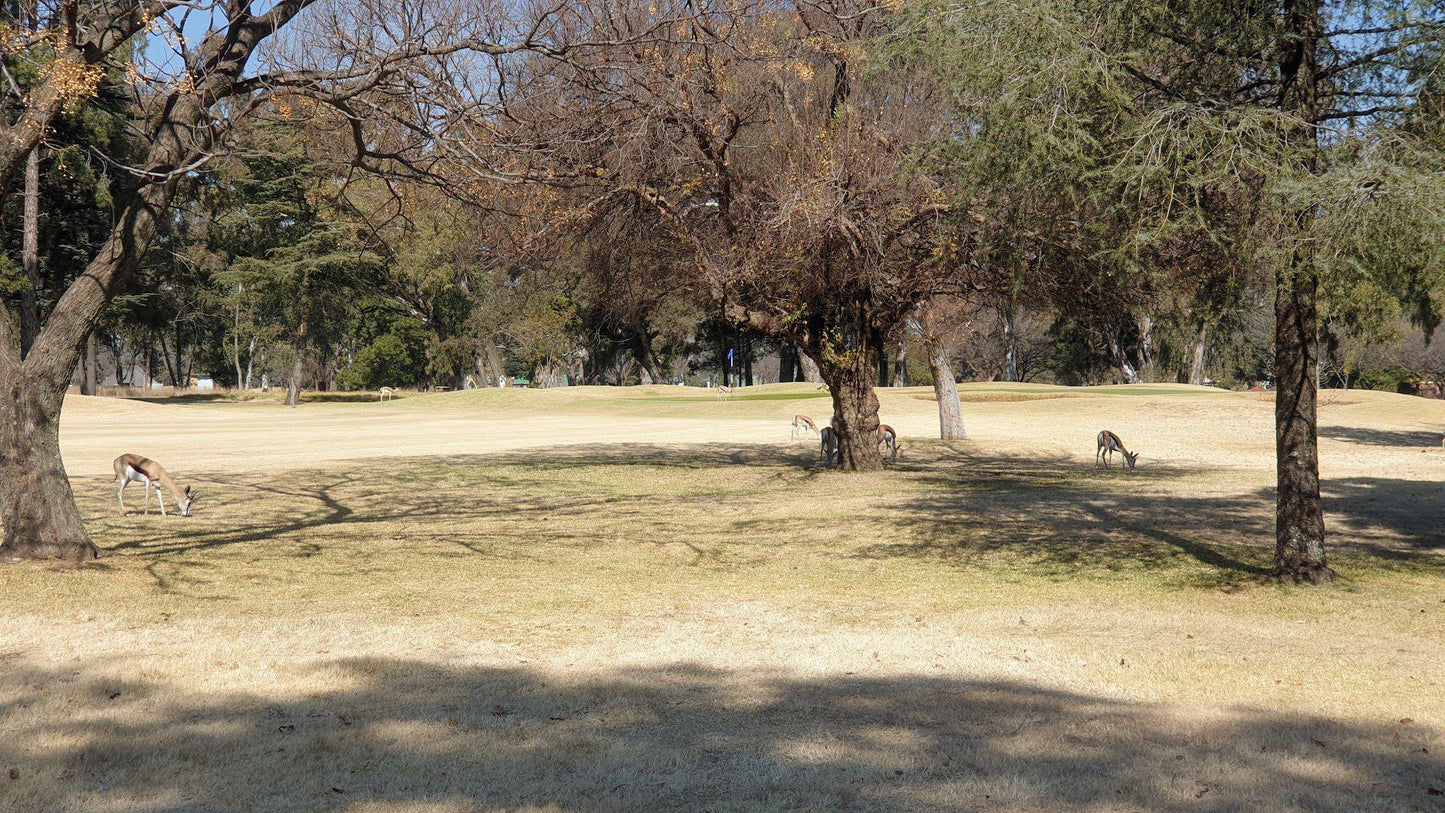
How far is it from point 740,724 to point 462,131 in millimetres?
8045

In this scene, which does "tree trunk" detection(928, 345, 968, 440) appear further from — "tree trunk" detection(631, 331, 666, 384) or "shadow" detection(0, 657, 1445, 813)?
"tree trunk" detection(631, 331, 666, 384)

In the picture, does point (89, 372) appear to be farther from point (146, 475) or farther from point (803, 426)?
point (146, 475)

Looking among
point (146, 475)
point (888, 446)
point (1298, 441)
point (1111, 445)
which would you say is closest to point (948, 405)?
point (888, 446)

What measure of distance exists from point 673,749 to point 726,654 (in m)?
2.42

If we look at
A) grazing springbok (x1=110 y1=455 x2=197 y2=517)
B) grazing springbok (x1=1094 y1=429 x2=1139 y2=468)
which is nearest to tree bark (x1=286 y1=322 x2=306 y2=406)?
grazing springbok (x1=110 y1=455 x2=197 y2=517)

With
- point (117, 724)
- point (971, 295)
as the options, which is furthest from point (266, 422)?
point (117, 724)

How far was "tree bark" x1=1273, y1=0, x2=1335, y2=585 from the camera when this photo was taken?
10898 mm

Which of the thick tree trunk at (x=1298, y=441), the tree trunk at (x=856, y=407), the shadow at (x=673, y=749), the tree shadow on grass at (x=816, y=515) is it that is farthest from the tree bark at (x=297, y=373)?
the thick tree trunk at (x=1298, y=441)

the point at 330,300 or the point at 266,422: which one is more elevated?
the point at 330,300

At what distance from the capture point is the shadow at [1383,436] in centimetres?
3130

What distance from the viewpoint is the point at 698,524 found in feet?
54.7

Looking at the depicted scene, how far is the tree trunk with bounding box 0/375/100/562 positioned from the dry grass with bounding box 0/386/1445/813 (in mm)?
450

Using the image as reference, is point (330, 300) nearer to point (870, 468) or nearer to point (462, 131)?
point (870, 468)

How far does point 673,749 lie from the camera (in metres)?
6.22
